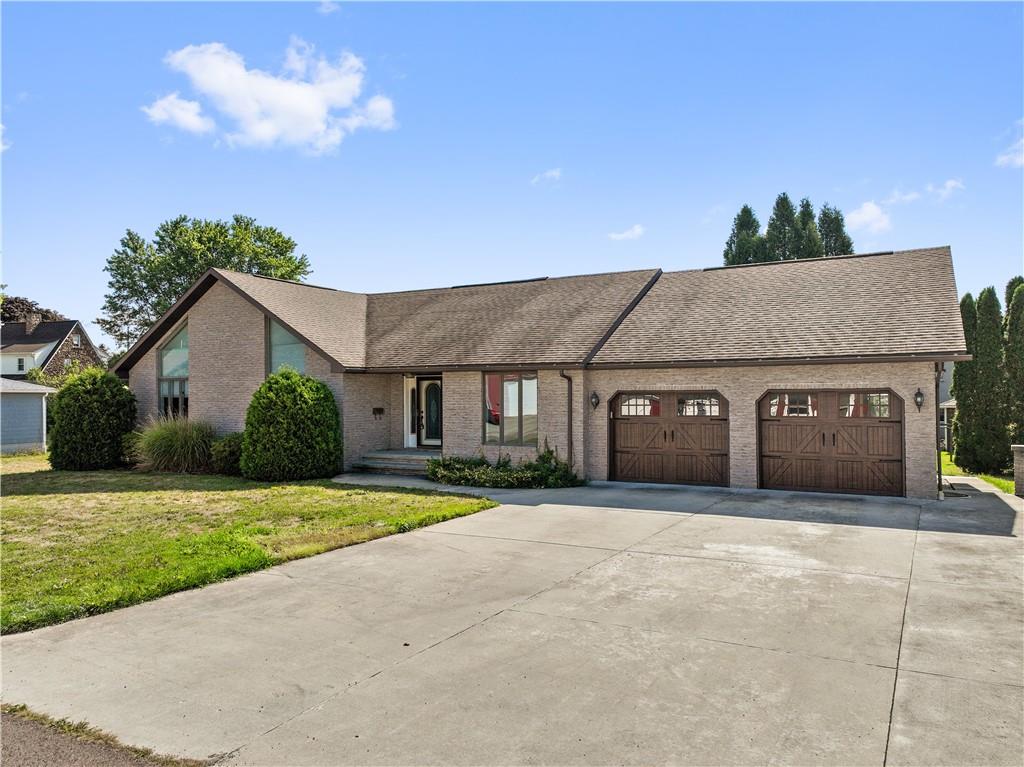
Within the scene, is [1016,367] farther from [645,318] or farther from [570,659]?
[570,659]

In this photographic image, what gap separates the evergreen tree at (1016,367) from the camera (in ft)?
64.4

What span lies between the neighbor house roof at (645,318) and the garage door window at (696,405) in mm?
1058

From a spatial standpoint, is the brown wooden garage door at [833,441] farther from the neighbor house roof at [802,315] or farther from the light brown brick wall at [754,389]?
the neighbor house roof at [802,315]

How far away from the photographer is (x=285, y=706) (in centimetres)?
451

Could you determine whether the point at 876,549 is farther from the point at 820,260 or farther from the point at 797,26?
the point at 820,260

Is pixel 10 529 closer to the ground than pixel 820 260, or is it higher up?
closer to the ground

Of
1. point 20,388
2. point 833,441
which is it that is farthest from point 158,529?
point 20,388

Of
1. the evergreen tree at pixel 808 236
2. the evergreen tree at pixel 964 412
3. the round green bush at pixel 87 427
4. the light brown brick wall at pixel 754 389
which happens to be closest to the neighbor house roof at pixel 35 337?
the round green bush at pixel 87 427

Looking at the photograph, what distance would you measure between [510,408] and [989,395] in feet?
49.4

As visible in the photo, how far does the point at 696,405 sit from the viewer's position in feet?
49.8

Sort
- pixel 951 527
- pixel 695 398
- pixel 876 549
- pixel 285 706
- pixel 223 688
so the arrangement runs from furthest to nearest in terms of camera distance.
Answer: pixel 695 398, pixel 951 527, pixel 876 549, pixel 223 688, pixel 285 706

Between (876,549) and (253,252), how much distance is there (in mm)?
43329

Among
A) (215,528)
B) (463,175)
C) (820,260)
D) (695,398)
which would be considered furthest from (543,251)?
(215,528)

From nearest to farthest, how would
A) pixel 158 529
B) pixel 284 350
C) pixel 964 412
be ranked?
pixel 158 529, pixel 284 350, pixel 964 412
